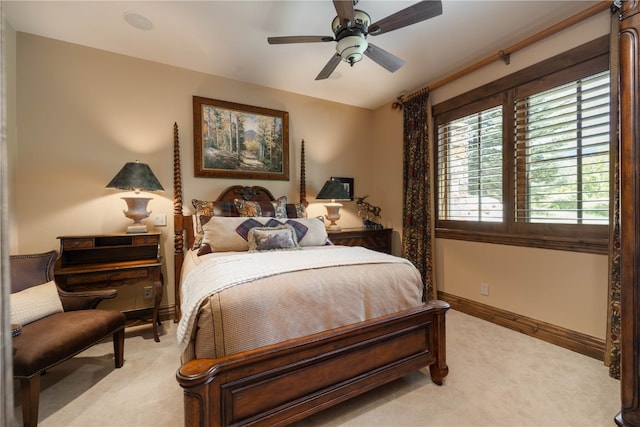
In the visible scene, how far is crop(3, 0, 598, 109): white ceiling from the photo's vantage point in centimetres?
210

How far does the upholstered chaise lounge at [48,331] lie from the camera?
4.50 feet

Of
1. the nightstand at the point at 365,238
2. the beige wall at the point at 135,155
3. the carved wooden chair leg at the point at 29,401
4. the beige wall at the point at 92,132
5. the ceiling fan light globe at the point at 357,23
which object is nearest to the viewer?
the carved wooden chair leg at the point at 29,401

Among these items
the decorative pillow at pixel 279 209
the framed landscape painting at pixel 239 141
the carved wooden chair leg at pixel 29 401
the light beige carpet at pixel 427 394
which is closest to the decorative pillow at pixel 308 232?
the decorative pillow at pixel 279 209

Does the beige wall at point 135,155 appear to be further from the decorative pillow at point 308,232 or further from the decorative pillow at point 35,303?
the decorative pillow at point 308,232

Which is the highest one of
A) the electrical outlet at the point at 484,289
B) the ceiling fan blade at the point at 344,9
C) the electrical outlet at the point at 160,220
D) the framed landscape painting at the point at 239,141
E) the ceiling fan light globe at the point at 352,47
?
the ceiling fan blade at the point at 344,9

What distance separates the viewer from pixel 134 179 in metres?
2.45

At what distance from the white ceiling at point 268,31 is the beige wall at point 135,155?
0.57 ft

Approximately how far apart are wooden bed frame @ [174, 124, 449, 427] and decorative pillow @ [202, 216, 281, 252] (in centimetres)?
136

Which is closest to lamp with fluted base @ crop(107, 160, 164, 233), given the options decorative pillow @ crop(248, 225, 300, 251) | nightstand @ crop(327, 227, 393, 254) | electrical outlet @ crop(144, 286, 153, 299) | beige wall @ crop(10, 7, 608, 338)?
beige wall @ crop(10, 7, 608, 338)

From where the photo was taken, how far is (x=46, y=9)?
2123mm

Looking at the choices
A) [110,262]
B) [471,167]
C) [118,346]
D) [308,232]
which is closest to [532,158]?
[471,167]

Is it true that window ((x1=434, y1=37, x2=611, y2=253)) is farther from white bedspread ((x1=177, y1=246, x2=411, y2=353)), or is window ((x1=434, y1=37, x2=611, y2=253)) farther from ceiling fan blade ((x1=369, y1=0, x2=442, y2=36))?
white bedspread ((x1=177, y1=246, x2=411, y2=353))

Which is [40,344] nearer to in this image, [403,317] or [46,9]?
[403,317]

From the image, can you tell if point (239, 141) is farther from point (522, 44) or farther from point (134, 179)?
point (522, 44)
